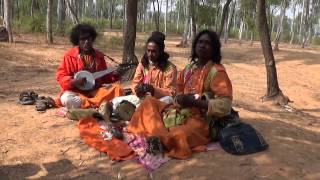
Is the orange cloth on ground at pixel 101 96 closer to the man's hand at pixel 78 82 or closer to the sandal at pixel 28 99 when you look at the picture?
the man's hand at pixel 78 82

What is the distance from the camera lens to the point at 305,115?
25.0ft

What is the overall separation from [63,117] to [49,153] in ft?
3.02

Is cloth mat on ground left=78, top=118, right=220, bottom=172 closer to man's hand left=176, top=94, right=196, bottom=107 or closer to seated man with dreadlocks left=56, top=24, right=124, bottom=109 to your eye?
man's hand left=176, top=94, right=196, bottom=107

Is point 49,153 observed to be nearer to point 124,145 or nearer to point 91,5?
point 124,145

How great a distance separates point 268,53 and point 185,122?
4109 mm

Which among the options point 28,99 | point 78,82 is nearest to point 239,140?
point 78,82

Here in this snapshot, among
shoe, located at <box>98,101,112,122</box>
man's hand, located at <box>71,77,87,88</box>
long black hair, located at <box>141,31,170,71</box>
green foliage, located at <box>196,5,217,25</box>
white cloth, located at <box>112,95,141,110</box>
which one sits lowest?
shoe, located at <box>98,101,112,122</box>

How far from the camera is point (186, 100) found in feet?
12.7

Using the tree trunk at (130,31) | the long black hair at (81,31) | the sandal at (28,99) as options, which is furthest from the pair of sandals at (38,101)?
the tree trunk at (130,31)

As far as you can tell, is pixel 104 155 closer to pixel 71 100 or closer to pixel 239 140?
pixel 239 140

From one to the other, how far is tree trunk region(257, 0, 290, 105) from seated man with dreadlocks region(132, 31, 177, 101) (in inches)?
136

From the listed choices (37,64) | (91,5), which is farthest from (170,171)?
(91,5)

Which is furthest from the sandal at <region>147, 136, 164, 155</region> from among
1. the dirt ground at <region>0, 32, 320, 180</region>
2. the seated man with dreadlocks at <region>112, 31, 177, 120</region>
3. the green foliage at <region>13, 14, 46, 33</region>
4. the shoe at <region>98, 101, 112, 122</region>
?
the green foliage at <region>13, 14, 46, 33</region>

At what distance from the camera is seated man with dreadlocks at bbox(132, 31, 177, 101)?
450cm
